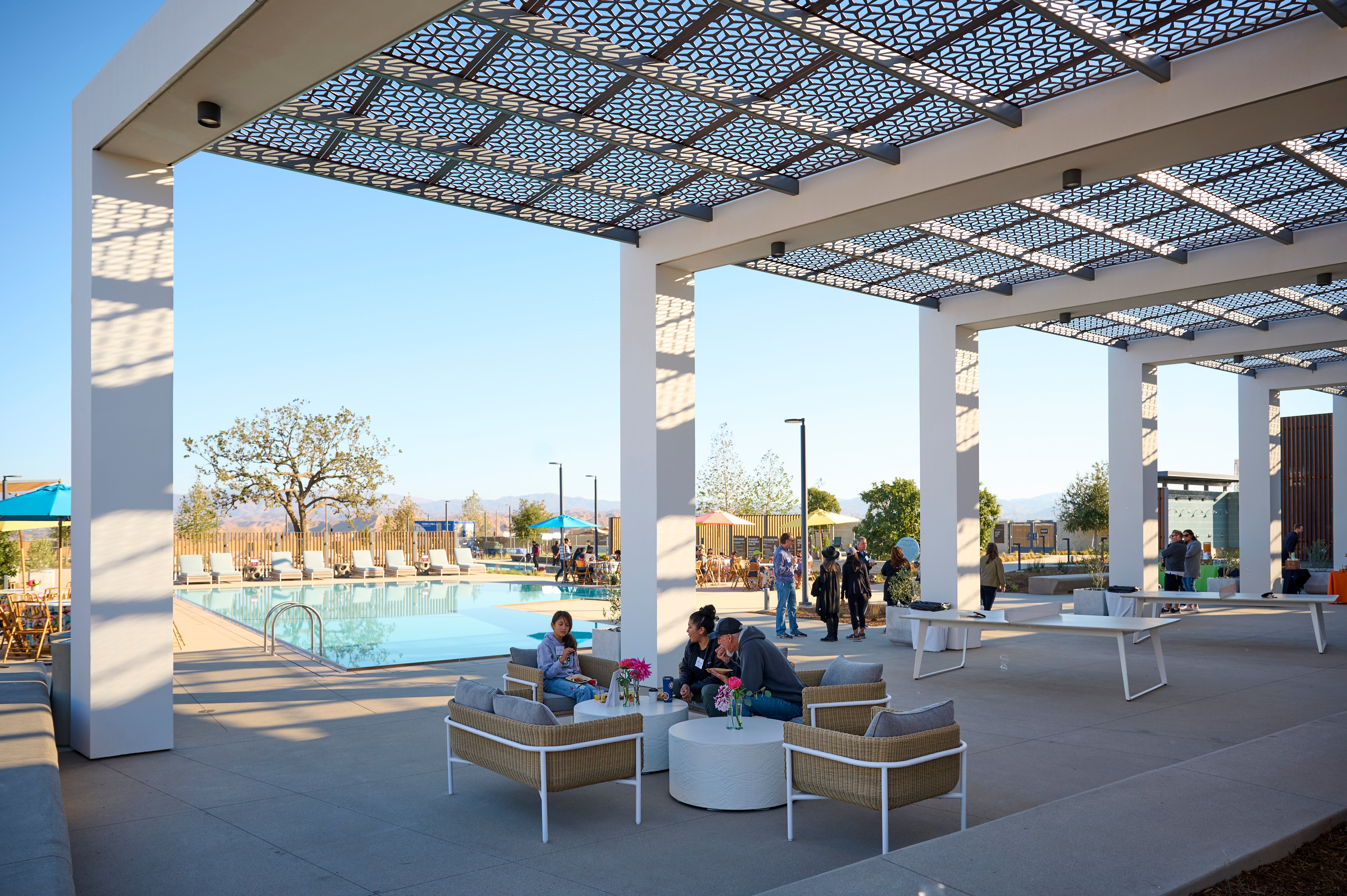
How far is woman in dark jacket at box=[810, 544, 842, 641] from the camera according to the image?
1390 centimetres

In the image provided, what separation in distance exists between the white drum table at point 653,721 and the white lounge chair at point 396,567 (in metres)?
24.7

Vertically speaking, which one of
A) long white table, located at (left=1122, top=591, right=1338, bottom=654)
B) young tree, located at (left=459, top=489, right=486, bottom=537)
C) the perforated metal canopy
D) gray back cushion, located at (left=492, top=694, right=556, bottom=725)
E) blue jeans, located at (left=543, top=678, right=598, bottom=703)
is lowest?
young tree, located at (left=459, top=489, right=486, bottom=537)

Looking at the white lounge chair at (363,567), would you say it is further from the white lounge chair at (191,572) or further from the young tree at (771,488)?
the young tree at (771,488)

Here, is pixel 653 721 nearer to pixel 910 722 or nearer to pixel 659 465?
pixel 910 722

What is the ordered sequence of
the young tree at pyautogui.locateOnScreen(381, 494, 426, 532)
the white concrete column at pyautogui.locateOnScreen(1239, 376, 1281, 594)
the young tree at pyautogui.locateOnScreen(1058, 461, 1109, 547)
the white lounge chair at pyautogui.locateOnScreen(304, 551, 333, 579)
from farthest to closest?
1. the young tree at pyautogui.locateOnScreen(381, 494, 426, 532)
2. the white lounge chair at pyautogui.locateOnScreen(304, 551, 333, 579)
3. the young tree at pyautogui.locateOnScreen(1058, 461, 1109, 547)
4. the white concrete column at pyautogui.locateOnScreen(1239, 376, 1281, 594)

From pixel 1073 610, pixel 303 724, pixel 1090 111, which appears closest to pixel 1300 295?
pixel 1073 610

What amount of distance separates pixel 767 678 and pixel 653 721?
90 cm

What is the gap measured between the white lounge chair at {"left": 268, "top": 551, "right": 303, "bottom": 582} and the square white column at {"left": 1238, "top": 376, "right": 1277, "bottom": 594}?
2594 cm

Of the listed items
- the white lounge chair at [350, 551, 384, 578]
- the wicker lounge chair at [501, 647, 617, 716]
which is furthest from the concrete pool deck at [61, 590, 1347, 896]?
the white lounge chair at [350, 551, 384, 578]

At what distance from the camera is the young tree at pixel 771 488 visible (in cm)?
4347

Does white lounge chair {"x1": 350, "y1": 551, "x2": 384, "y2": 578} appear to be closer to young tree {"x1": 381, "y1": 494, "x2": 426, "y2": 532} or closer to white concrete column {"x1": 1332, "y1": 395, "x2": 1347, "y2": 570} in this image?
young tree {"x1": 381, "y1": 494, "x2": 426, "y2": 532}

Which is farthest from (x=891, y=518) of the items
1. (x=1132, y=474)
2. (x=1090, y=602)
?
(x=1090, y=602)

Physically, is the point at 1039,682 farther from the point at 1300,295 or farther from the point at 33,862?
the point at 33,862

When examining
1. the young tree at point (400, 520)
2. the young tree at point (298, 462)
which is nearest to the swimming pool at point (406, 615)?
the young tree at point (298, 462)
